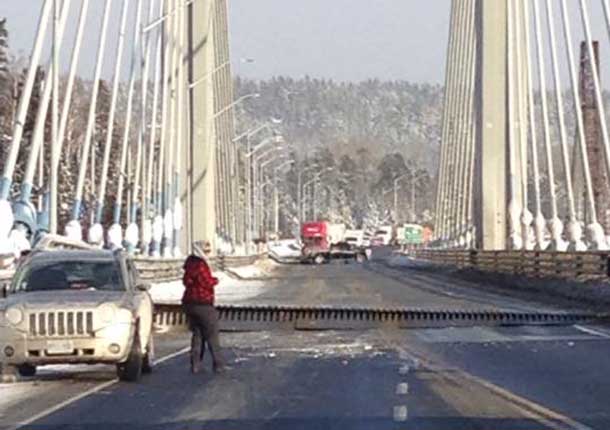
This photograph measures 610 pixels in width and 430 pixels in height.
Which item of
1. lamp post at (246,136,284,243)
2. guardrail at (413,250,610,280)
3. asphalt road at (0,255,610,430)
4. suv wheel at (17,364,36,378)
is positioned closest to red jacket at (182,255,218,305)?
asphalt road at (0,255,610,430)

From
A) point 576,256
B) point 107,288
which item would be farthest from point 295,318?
point 576,256

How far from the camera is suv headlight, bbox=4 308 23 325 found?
21.5 m

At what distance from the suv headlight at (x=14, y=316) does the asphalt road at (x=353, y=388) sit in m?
0.81

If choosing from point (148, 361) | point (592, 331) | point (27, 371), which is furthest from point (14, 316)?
point (592, 331)

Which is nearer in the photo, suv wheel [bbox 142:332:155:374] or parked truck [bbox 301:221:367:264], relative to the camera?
suv wheel [bbox 142:332:155:374]

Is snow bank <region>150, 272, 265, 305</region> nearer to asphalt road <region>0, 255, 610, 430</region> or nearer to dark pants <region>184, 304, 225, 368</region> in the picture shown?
asphalt road <region>0, 255, 610, 430</region>

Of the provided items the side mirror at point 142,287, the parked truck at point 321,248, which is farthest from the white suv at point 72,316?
the parked truck at point 321,248

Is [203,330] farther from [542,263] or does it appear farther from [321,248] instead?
[321,248]

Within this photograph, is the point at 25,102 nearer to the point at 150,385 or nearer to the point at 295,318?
the point at 295,318

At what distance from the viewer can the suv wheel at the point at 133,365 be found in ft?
73.2

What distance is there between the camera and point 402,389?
20.2 m

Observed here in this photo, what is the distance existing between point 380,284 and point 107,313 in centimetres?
4651

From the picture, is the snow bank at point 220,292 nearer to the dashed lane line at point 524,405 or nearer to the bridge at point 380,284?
the bridge at point 380,284

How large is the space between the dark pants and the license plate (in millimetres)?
2594
